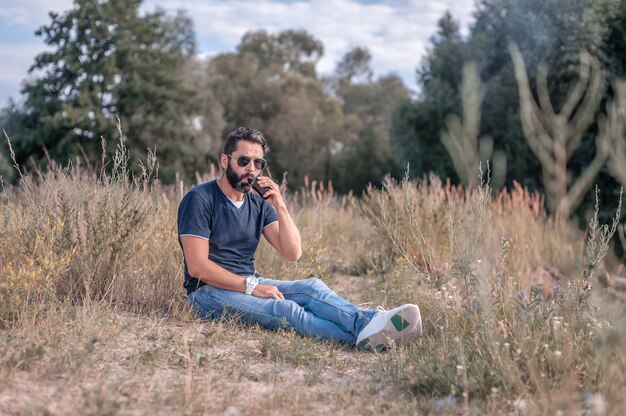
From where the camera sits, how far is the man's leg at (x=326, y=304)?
14.5 feet

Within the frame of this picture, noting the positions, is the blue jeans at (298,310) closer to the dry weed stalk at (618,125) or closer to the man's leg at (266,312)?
the man's leg at (266,312)

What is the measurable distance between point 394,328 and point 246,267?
120 centimetres

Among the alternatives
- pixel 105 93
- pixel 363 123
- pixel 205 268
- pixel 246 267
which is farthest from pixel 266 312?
pixel 363 123

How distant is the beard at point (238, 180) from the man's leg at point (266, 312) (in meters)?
0.71

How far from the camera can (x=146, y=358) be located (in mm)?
3594

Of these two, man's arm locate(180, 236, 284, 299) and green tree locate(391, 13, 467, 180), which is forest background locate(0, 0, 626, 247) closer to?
green tree locate(391, 13, 467, 180)

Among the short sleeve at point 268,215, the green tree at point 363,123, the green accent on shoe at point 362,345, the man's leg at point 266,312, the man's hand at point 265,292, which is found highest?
the short sleeve at point 268,215

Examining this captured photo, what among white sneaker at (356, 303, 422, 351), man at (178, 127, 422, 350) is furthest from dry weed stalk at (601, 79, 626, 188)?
man at (178, 127, 422, 350)

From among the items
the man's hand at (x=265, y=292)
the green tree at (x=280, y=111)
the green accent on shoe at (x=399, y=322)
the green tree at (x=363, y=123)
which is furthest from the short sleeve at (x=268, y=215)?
the green tree at (x=280, y=111)

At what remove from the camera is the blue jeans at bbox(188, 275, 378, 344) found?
4.46 meters

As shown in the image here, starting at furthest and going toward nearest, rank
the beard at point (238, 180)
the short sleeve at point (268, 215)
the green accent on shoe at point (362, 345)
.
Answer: the short sleeve at point (268, 215) → the beard at point (238, 180) → the green accent on shoe at point (362, 345)

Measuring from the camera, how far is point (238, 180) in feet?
15.3

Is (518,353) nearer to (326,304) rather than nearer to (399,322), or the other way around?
(399,322)

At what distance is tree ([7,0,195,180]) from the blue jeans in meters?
20.3
